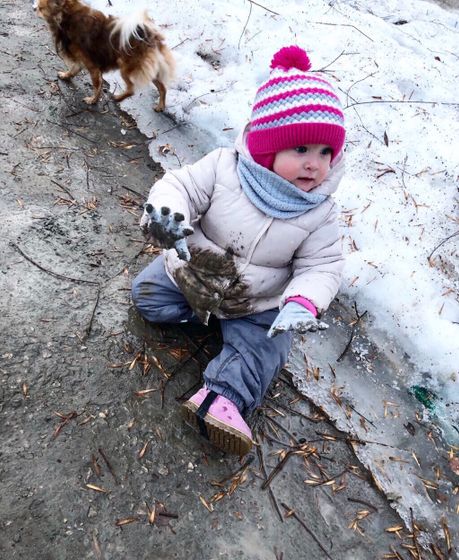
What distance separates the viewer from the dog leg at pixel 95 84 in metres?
4.69

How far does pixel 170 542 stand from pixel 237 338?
3.54ft

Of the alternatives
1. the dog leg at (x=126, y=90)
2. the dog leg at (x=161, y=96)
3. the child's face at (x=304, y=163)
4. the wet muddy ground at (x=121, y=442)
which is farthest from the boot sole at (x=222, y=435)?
the dog leg at (x=126, y=90)

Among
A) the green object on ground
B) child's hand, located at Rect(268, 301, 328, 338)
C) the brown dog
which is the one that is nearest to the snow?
the green object on ground

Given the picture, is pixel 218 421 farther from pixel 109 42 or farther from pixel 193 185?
pixel 109 42

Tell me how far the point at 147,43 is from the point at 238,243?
9.14ft

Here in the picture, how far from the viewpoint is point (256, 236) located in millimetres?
2645

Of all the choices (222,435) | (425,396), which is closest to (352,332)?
(425,396)

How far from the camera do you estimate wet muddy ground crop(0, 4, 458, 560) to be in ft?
7.43

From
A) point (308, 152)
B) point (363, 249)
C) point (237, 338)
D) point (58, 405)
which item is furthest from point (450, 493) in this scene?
point (58, 405)

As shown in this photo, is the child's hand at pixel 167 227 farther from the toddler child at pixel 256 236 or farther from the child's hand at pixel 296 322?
the child's hand at pixel 296 322

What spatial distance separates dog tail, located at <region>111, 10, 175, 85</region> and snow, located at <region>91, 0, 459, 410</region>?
1.16 feet

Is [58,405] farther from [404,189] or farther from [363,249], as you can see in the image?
[404,189]

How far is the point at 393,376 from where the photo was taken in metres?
3.23

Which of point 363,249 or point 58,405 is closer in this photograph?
point 58,405
